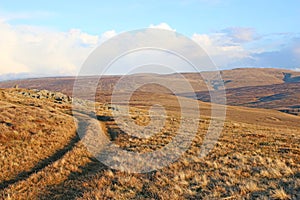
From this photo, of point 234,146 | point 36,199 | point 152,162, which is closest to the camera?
point 36,199

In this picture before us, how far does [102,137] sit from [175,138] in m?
6.15

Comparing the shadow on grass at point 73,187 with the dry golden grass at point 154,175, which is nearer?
the dry golden grass at point 154,175

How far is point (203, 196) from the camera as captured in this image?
988cm

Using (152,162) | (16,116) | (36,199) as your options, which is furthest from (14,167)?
(16,116)

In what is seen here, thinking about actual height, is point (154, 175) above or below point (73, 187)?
above

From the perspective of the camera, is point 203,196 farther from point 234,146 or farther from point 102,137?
point 102,137

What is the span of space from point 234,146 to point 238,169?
6.92m

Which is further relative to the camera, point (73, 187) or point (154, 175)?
point (154, 175)

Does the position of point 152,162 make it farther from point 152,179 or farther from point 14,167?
point 14,167

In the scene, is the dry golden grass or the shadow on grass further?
the shadow on grass

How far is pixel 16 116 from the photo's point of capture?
90.6ft

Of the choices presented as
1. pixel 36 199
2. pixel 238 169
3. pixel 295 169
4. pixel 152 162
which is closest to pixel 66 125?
pixel 152 162

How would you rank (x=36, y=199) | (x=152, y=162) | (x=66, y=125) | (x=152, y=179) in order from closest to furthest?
1. (x=36, y=199)
2. (x=152, y=179)
3. (x=152, y=162)
4. (x=66, y=125)

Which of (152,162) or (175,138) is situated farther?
(175,138)
